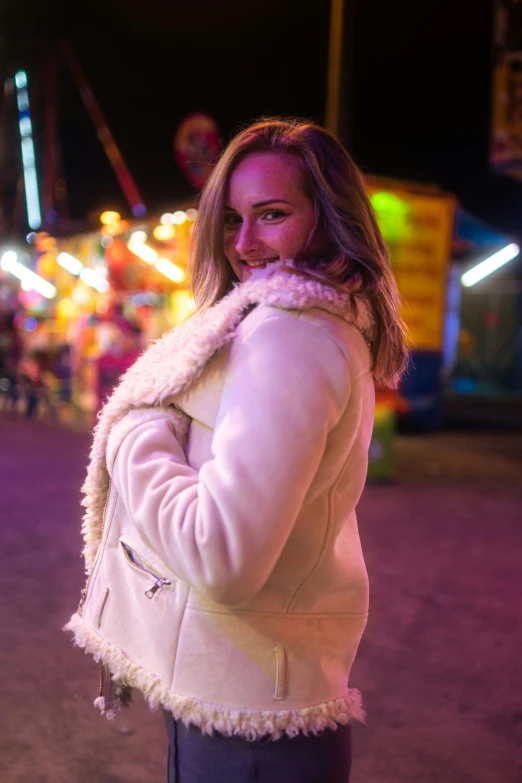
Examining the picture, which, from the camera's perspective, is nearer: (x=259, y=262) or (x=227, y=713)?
(x=227, y=713)

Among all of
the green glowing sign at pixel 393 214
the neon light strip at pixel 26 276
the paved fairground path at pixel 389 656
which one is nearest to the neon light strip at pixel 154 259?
the green glowing sign at pixel 393 214

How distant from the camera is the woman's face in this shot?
1.38 m

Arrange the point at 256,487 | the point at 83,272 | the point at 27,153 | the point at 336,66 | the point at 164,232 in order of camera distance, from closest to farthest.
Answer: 1. the point at 256,487
2. the point at 336,66
3. the point at 164,232
4. the point at 83,272
5. the point at 27,153

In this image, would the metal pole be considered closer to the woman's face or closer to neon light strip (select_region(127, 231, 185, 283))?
neon light strip (select_region(127, 231, 185, 283))

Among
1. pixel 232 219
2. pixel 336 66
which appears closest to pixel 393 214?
pixel 336 66

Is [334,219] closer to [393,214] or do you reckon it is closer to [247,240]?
[247,240]

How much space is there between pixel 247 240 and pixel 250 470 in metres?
0.47

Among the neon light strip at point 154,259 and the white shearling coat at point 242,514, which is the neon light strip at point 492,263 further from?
the white shearling coat at point 242,514

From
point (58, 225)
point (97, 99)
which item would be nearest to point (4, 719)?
point (58, 225)

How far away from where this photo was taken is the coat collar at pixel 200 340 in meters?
1.27

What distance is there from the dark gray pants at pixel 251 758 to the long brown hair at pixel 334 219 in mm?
661

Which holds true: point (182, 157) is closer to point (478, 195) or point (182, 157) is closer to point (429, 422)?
point (429, 422)

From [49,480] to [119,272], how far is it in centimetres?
729

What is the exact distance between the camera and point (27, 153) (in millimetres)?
19859
